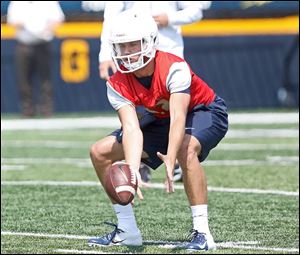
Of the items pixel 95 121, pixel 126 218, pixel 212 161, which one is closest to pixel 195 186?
pixel 126 218

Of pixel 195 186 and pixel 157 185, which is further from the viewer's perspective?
pixel 157 185

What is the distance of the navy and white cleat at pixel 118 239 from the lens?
21.1 feet

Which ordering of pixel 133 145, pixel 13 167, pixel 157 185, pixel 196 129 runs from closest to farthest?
pixel 133 145, pixel 196 129, pixel 157 185, pixel 13 167

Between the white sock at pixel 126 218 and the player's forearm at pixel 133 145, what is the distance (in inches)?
14.9

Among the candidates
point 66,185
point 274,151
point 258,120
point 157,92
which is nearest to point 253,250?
point 157,92

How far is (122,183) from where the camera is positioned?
5926mm

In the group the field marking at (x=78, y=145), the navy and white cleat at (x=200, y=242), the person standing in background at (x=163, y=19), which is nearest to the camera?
the navy and white cleat at (x=200, y=242)

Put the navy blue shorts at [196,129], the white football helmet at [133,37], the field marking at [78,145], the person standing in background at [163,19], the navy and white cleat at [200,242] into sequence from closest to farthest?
1. the navy and white cleat at [200,242]
2. the white football helmet at [133,37]
3. the navy blue shorts at [196,129]
4. the person standing in background at [163,19]
5. the field marking at [78,145]

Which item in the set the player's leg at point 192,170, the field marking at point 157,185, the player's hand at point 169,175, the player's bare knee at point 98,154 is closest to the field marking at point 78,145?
the field marking at point 157,185

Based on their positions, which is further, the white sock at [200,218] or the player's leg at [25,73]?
the player's leg at [25,73]

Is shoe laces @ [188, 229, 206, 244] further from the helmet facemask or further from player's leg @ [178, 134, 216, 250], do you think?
the helmet facemask

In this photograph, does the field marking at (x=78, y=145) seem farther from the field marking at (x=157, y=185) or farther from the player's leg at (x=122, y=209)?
the player's leg at (x=122, y=209)

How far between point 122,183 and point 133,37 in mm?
798

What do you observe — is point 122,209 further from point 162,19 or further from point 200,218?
point 162,19
